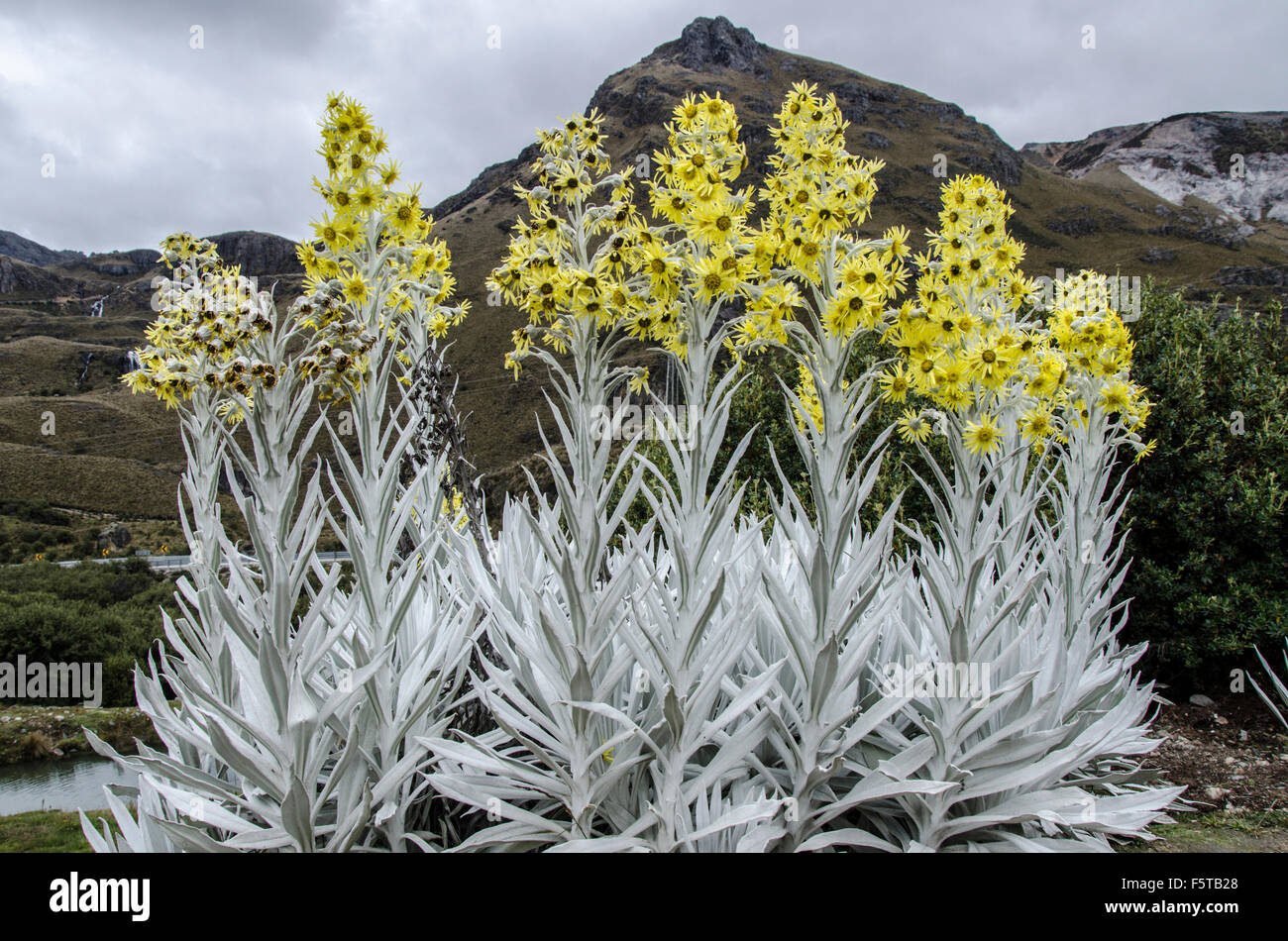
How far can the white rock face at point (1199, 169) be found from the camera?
3563 inches

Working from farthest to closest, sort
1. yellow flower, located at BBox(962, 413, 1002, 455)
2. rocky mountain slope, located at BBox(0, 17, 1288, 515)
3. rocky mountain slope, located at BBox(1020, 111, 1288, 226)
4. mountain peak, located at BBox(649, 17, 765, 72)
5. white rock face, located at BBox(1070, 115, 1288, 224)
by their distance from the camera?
mountain peak, located at BBox(649, 17, 765, 72) → rocky mountain slope, located at BBox(1020, 111, 1288, 226) → white rock face, located at BBox(1070, 115, 1288, 224) → rocky mountain slope, located at BBox(0, 17, 1288, 515) → yellow flower, located at BBox(962, 413, 1002, 455)

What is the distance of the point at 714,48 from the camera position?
117 m

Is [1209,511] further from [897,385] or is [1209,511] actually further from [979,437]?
[897,385]

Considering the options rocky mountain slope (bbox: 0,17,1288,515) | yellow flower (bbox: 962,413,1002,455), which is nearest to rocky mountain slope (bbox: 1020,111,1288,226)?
rocky mountain slope (bbox: 0,17,1288,515)

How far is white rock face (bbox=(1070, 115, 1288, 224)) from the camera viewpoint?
9050 centimetres

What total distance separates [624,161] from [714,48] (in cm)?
11403

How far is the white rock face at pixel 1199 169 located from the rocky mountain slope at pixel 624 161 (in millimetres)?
481

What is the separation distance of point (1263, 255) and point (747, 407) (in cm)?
9529

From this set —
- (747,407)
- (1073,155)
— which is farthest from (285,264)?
(1073,155)

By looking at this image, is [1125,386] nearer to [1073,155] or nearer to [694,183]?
[694,183]

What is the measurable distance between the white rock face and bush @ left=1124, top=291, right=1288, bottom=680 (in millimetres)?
103835
